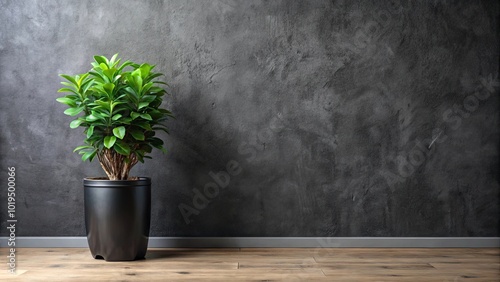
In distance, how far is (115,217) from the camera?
2740 millimetres

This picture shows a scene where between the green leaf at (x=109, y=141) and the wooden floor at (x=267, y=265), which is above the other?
the green leaf at (x=109, y=141)

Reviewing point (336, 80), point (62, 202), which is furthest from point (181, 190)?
point (336, 80)

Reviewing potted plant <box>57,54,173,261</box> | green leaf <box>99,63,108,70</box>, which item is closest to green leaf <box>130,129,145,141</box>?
potted plant <box>57,54,173,261</box>

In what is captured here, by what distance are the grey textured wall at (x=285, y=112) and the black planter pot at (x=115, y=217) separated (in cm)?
42

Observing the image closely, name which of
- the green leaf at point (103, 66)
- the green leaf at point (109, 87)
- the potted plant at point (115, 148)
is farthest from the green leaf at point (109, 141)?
the green leaf at point (103, 66)

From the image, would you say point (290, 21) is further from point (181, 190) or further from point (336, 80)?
point (181, 190)

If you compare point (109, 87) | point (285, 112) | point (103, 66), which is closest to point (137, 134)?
point (109, 87)

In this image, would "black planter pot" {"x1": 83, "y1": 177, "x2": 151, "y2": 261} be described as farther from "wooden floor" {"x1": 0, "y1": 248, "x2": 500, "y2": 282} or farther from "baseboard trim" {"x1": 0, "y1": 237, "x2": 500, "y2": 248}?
"baseboard trim" {"x1": 0, "y1": 237, "x2": 500, "y2": 248}

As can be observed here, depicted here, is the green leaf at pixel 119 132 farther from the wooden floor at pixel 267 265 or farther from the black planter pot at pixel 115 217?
the wooden floor at pixel 267 265

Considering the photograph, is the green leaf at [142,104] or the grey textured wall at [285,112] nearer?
the green leaf at [142,104]

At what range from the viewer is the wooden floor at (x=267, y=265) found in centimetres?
245

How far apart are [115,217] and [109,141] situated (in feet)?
1.28

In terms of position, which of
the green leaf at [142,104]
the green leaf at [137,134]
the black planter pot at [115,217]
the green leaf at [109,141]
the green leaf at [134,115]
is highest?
the green leaf at [142,104]

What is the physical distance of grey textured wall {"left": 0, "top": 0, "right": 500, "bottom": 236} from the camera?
3.21 m
